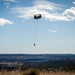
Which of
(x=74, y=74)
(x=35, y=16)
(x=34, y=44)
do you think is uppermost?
(x=35, y=16)

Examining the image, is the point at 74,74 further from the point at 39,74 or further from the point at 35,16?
the point at 35,16

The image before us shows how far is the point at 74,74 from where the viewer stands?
17.8 m

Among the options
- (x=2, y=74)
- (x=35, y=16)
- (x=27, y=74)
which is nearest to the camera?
(x=27, y=74)

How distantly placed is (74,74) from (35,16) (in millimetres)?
5014

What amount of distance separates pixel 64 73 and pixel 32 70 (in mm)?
2571

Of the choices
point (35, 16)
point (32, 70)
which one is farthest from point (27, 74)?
point (35, 16)

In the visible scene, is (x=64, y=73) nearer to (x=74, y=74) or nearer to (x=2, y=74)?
(x=74, y=74)

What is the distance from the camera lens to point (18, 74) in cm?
1703

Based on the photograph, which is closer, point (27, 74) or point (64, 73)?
point (27, 74)

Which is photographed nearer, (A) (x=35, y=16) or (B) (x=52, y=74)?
(B) (x=52, y=74)

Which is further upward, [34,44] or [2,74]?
[34,44]

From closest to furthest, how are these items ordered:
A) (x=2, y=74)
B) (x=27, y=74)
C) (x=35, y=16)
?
1. (x=27, y=74)
2. (x=2, y=74)
3. (x=35, y=16)

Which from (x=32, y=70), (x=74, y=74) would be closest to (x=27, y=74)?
(x=32, y=70)

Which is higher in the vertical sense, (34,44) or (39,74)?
(34,44)
